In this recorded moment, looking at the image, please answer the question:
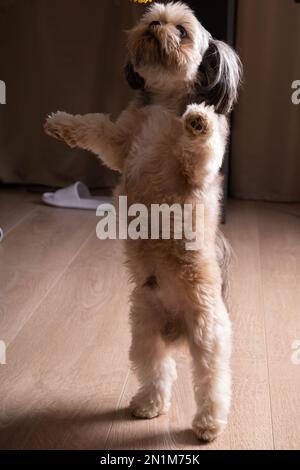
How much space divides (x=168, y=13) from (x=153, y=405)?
0.93 metres

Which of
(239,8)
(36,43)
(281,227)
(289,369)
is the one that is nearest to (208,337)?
Result: (289,369)

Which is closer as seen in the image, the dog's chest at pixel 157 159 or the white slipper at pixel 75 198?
the dog's chest at pixel 157 159

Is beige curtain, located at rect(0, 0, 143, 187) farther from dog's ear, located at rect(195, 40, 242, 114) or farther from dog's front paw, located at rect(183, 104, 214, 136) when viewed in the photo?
dog's front paw, located at rect(183, 104, 214, 136)

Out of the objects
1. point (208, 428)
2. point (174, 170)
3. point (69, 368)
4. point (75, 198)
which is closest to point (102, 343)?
point (69, 368)

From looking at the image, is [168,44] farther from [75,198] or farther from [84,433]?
[75,198]

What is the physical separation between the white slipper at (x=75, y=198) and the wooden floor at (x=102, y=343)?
158 millimetres

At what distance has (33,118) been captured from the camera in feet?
11.6

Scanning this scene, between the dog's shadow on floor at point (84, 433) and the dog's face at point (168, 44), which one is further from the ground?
the dog's face at point (168, 44)

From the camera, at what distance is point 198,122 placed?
1.35 metres

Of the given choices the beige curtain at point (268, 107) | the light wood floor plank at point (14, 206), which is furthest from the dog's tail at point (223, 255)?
the beige curtain at point (268, 107)

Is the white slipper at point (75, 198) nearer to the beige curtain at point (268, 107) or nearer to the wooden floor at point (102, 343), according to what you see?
the wooden floor at point (102, 343)

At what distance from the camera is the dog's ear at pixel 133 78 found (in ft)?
5.21

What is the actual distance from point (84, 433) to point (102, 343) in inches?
17.6

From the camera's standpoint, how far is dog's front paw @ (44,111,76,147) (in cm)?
151
